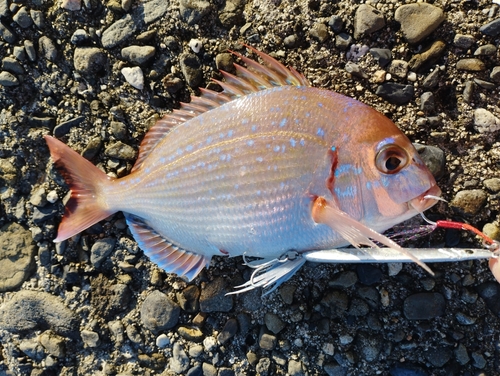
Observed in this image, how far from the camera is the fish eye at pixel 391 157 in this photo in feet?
6.55

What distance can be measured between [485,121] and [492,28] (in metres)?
0.53

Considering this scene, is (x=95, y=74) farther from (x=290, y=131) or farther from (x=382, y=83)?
(x=382, y=83)

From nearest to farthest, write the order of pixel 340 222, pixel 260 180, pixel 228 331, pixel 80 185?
pixel 340 222, pixel 260 180, pixel 80 185, pixel 228 331

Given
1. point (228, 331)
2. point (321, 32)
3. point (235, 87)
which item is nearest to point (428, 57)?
point (321, 32)

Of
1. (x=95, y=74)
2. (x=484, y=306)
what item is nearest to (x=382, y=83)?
(x=484, y=306)

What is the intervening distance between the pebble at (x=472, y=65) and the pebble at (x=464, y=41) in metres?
0.08

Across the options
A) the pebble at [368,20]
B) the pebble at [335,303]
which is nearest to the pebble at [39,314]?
the pebble at [335,303]

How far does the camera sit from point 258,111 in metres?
2.23

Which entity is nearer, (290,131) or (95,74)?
(290,131)

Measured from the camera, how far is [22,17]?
9.07 feet

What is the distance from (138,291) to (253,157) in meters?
1.29

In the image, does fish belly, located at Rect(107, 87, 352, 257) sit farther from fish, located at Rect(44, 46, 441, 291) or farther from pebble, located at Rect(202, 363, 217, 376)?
pebble, located at Rect(202, 363, 217, 376)

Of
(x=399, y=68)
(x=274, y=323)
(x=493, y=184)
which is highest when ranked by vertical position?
(x=399, y=68)

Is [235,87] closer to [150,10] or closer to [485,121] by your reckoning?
[150,10]
